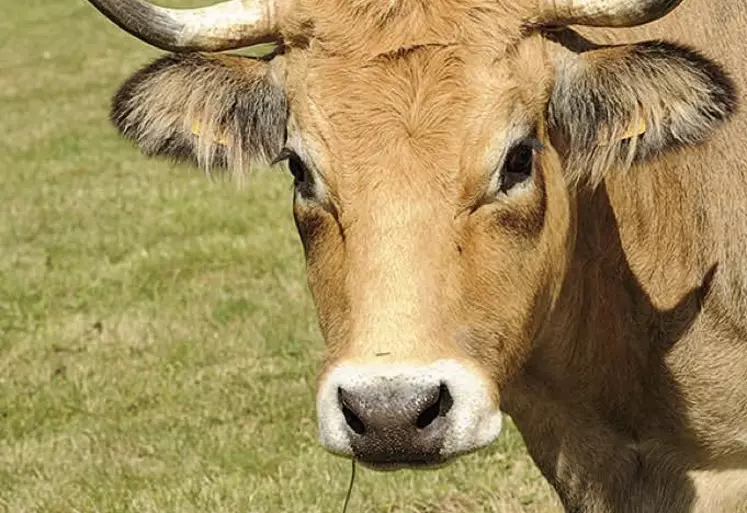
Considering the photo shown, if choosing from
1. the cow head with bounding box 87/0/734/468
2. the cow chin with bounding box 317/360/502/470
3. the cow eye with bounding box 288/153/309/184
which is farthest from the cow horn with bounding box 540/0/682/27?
the cow chin with bounding box 317/360/502/470

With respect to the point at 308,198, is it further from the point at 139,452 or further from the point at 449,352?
the point at 139,452

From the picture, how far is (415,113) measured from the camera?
4.61 m

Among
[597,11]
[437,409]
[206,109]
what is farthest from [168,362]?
[437,409]

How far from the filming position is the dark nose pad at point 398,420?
166 inches

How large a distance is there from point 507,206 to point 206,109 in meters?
1.18

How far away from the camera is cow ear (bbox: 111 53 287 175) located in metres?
5.23

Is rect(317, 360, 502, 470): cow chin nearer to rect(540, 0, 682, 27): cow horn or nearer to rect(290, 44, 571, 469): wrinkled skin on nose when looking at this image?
rect(290, 44, 571, 469): wrinkled skin on nose

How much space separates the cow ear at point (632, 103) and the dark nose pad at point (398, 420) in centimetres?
116

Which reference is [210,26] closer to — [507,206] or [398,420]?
[507,206]

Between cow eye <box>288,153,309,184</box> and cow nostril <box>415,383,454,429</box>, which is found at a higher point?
cow eye <box>288,153,309,184</box>

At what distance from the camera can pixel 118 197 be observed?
14.8m

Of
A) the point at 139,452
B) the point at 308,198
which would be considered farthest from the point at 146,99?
the point at 139,452

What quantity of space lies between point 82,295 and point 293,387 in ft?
9.47

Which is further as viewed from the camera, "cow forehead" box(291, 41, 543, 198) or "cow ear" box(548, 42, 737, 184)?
"cow ear" box(548, 42, 737, 184)
